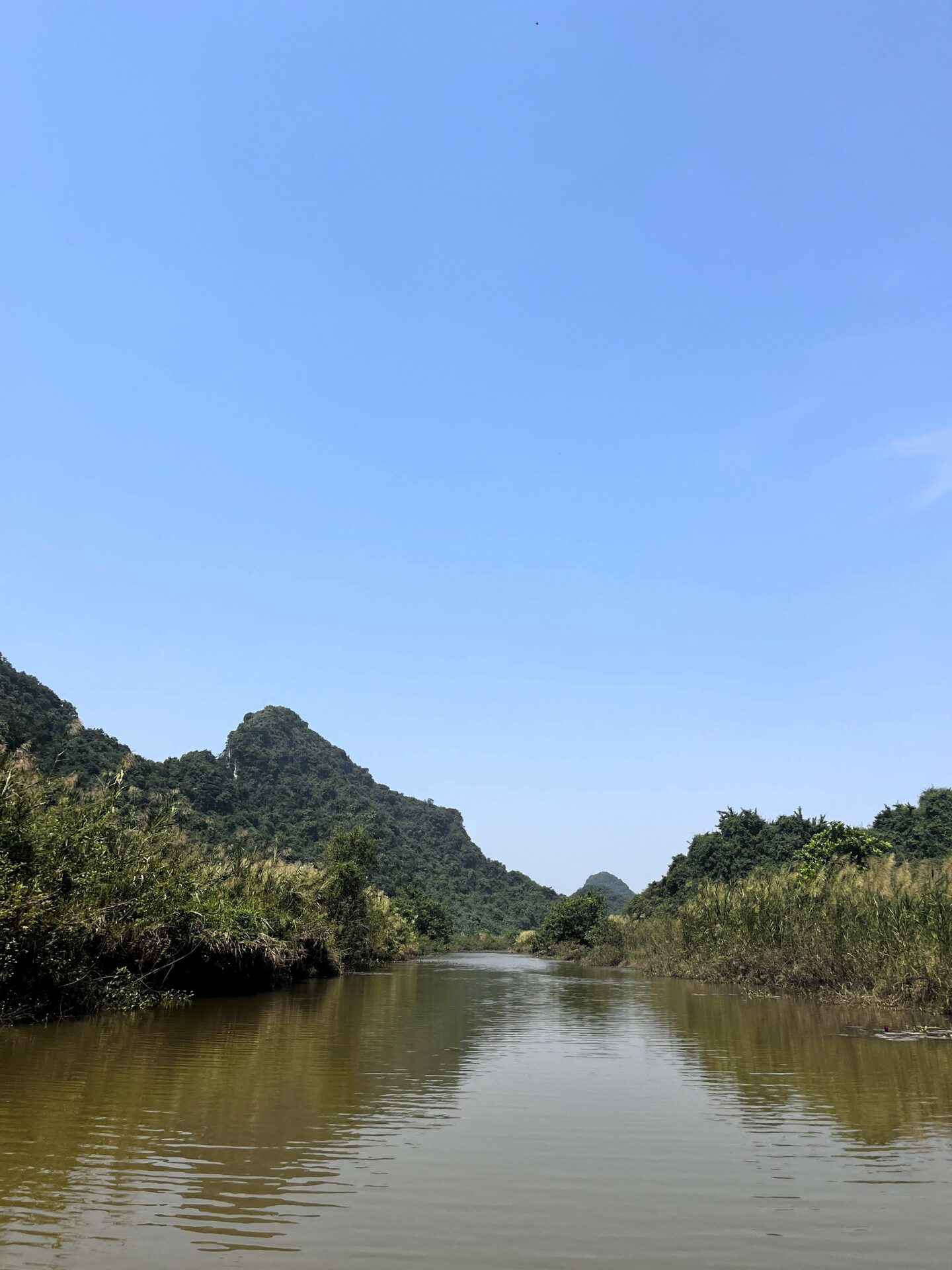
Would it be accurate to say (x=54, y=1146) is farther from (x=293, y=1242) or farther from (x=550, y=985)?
(x=550, y=985)

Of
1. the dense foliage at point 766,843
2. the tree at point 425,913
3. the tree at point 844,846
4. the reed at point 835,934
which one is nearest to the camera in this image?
the reed at point 835,934

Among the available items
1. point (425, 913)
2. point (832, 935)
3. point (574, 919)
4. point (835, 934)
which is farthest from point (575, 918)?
point (835, 934)

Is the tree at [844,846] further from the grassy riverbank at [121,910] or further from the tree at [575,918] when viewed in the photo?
the grassy riverbank at [121,910]

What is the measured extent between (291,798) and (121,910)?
372ft

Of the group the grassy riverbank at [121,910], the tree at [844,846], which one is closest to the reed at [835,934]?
the grassy riverbank at [121,910]

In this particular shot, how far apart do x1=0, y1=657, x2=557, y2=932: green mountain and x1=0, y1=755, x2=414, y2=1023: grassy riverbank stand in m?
4.36

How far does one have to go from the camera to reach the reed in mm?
20641

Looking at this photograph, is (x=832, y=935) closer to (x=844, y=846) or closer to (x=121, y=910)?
(x=121, y=910)

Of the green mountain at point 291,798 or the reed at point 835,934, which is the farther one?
the green mountain at point 291,798

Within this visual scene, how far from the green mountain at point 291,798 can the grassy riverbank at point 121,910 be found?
14.3ft

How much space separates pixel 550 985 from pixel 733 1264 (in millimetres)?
32836

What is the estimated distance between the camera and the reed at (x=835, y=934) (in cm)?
2064

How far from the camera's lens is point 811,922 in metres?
27.4

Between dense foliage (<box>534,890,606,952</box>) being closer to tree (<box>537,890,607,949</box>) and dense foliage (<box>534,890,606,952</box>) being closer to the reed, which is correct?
tree (<box>537,890,607,949</box>)
